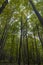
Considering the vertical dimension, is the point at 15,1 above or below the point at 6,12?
above

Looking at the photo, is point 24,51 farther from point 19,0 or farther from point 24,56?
point 19,0

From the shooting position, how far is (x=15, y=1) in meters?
7.34

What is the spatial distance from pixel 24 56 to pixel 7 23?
463 inches

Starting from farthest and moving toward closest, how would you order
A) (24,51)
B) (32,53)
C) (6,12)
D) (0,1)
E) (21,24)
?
(32,53)
(24,51)
(21,24)
(6,12)
(0,1)

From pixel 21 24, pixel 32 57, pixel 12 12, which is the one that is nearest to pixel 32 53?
pixel 32 57

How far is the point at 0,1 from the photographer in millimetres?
6910

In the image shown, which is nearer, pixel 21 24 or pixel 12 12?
pixel 12 12

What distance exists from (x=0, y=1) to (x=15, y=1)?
0.82 meters

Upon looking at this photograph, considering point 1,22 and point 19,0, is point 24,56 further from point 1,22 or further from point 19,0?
point 19,0

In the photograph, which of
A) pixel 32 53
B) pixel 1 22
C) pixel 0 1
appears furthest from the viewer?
pixel 32 53

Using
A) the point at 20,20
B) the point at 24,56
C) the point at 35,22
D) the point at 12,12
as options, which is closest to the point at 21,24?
the point at 20,20

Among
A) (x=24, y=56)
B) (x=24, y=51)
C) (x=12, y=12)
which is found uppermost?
(x=12, y=12)

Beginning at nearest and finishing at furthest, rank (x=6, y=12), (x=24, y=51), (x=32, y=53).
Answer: (x=6, y=12)
(x=24, y=51)
(x=32, y=53)

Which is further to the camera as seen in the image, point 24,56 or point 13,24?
point 24,56
